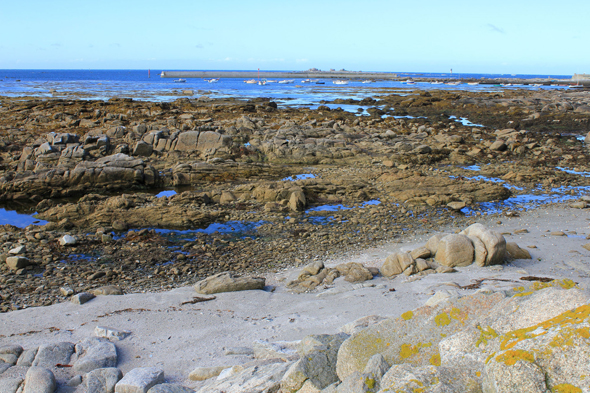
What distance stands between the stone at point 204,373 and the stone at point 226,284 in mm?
2925

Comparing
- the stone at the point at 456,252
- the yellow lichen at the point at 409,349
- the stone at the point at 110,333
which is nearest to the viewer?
the yellow lichen at the point at 409,349

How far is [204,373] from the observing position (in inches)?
174

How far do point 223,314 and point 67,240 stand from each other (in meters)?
5.90

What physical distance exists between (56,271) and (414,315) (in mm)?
8147

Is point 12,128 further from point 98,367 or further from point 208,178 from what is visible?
point 98,367

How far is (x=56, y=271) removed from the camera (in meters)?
8.80

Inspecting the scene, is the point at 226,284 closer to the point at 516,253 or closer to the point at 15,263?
the point at 15,263

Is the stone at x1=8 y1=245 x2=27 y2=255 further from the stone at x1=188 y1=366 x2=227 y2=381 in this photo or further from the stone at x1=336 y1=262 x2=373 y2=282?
the stone at x1=336 y1=262 x2=373 y2=282

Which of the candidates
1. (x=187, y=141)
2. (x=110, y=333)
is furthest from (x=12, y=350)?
(x=187, y=141)

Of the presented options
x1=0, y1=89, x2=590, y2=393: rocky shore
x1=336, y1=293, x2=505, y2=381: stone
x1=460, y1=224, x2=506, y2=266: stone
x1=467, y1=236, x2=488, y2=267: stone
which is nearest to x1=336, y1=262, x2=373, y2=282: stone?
x1=0, y1=89, x2=590, y2=393: rocky shore

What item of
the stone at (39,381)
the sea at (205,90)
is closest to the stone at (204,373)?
the stone at (39,381)

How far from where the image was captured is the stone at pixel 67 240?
9992 millimetres

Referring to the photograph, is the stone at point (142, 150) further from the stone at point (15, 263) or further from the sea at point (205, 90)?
the sea at point (205, 90)

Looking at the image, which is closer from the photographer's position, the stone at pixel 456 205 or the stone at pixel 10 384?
the stone at pixel 10 384
